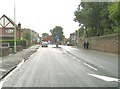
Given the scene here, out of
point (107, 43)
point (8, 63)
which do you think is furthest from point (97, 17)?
point (8, 63)

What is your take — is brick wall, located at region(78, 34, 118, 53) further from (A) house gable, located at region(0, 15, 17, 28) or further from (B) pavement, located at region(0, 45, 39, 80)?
(A) house gable, located at region(0, 15, 17, 28)

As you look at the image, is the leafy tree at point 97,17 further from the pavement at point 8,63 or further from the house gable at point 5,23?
the house gable at point 5,23

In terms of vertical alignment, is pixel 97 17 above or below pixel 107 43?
above

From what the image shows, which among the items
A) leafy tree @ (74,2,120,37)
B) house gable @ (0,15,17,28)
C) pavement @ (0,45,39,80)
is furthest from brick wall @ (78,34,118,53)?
house gable @ (0,15,17,28)

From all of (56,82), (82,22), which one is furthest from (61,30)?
(56,82)

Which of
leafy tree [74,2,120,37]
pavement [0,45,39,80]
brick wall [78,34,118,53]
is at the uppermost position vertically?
leafy tree [74,2,120,37]

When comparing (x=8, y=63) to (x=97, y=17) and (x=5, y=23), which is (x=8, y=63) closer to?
(x=97, y=17)

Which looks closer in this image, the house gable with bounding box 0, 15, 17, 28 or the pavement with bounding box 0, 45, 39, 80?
the pavement with bounding box 0, 45, 39, 80

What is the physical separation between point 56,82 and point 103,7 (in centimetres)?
4892

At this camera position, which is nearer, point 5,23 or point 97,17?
point 97,17

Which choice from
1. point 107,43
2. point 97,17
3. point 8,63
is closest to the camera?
point 8,63

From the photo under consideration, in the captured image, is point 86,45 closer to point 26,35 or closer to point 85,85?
point 85,85

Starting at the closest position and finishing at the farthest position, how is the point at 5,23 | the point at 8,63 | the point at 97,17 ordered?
the point at 8,63
the point at 97,17
the point at 5,23

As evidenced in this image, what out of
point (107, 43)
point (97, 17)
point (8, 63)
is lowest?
point (8, 63)
